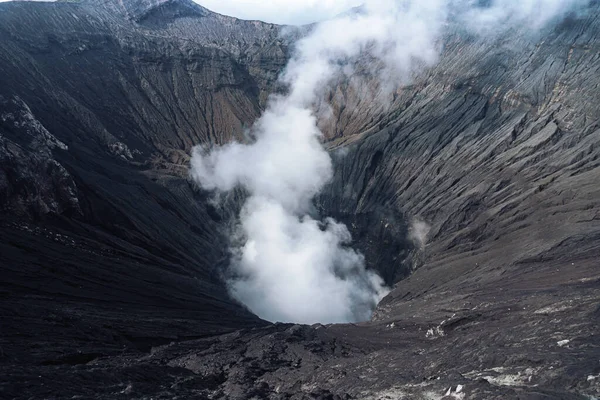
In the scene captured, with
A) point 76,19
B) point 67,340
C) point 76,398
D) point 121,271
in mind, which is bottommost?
point 76,398

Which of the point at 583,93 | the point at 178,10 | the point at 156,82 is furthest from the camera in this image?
the point at 178,10

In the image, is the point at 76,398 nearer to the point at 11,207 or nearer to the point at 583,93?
the point at 11,207

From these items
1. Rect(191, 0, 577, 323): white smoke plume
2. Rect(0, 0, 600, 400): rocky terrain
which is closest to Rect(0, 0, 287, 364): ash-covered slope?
Rect(0, 0, 600, 400): rocky terrain

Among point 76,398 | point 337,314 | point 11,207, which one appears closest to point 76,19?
point 11,207

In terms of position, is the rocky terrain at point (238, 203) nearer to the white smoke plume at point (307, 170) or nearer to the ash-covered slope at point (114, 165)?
the ash-covered slope at point (114, 165)

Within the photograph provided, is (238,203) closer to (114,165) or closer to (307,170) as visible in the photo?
(307,170)
